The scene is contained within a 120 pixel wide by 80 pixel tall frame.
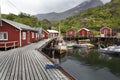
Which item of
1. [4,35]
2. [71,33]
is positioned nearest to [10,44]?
[4,35]

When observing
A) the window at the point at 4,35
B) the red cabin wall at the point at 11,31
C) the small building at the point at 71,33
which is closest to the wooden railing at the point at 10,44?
the red cabin wall at the point at 11,31

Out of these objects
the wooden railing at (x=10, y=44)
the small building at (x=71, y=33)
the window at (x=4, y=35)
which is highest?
the small building at (x=71, y=33)

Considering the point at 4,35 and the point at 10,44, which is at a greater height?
the point at 4,35

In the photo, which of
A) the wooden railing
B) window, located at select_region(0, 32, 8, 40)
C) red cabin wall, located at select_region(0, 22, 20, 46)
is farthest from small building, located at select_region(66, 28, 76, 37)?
window, located at select_region(0, 32, 8, 40)

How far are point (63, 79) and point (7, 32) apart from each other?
993 inches

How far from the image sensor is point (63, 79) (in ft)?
35.4

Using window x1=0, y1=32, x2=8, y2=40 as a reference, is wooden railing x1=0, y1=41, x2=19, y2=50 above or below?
below

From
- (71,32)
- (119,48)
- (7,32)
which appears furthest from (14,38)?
(71,32)

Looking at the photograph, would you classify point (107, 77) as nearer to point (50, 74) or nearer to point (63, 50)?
point (50, 74)

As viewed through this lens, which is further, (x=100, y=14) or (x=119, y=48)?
(x=100, y=14)

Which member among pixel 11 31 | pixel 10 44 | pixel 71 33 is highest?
pixel 71 33

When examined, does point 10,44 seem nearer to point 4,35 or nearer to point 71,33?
point 4,35

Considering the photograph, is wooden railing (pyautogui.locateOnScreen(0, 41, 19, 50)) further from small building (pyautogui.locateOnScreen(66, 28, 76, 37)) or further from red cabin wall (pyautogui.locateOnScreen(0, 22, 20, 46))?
small building (pyautogui.locateOnScreen(66, 28, 76, 37))

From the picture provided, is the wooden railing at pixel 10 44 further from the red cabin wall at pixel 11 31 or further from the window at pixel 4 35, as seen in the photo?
the window at pixel 4 35
